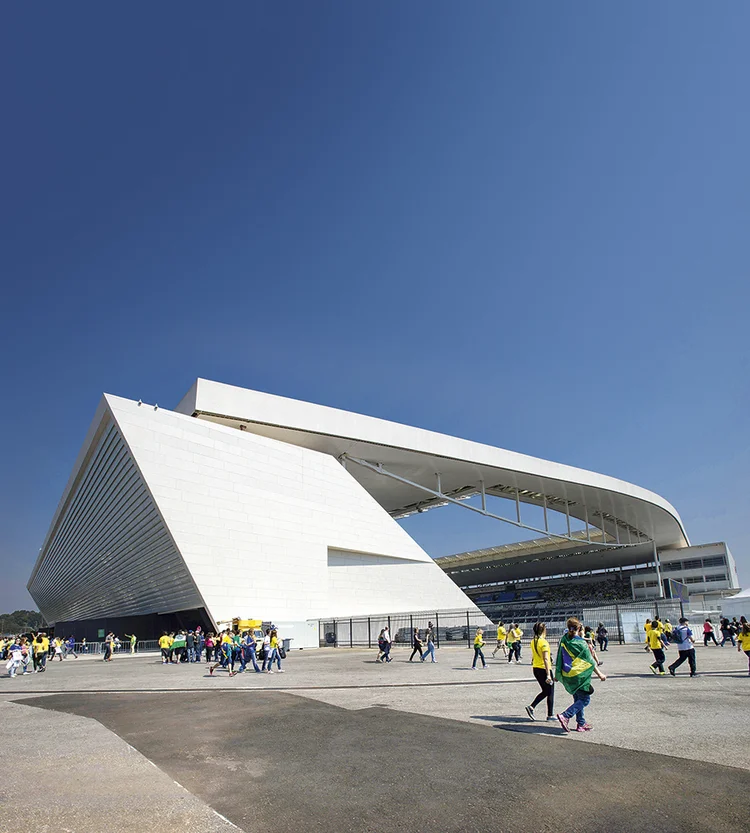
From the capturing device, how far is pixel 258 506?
1158 inches

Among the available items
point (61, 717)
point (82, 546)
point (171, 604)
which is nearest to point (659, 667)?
point (61, 717)

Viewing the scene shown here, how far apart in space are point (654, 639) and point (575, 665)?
8.15 m

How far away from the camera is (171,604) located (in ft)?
99.8

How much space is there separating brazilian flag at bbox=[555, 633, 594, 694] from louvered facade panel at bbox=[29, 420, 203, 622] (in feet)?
70.4

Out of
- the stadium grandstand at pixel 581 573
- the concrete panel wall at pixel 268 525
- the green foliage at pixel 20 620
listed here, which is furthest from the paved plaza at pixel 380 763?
the green foliage at pixel 20 620

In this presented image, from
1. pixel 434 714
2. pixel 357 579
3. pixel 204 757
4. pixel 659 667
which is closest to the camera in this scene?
pixel 204 757

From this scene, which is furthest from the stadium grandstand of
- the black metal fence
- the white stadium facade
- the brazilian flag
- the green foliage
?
the green foliage

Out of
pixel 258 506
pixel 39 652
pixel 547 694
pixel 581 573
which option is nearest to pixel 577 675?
pixel 547 694

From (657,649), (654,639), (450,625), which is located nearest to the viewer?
(657,649)

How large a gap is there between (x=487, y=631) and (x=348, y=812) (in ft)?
96.8

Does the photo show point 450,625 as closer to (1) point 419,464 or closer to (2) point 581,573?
(1) point 419,464

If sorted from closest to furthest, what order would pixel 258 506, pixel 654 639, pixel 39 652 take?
1. pixel 654 639
2. pixel 39 652
3. pixel 258 506

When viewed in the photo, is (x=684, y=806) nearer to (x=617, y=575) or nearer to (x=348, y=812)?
(x=348, y=812)

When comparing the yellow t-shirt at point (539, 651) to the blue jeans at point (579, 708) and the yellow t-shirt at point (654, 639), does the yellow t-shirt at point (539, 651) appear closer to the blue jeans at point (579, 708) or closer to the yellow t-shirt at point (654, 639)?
the blue jeans at point (579, 708)
